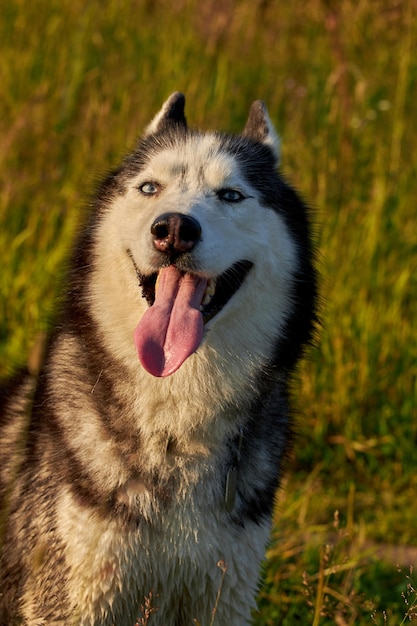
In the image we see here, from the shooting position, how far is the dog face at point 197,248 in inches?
104

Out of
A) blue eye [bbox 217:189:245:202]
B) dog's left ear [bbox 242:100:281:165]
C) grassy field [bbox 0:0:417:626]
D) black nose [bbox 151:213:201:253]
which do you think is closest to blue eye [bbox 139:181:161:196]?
blue eye [bbox 217:189:245:202]

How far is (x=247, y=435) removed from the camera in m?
2.92

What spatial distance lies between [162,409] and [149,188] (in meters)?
0.70

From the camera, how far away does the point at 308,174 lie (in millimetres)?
5941

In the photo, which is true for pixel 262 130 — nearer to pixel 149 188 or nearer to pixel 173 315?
pixel 149 188

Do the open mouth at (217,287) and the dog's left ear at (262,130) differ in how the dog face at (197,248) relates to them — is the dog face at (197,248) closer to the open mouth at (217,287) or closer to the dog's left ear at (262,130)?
the open mouth at (217,287)

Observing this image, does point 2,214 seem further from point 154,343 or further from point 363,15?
point 363,15

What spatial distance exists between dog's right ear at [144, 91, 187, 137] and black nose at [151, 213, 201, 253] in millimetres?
811

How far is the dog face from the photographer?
265 cm

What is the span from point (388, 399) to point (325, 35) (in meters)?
3.43

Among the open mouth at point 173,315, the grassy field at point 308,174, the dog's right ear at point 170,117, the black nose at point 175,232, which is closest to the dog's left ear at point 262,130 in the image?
the dog's right ear at point 170,117

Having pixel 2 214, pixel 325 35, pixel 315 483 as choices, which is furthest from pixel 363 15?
pixel 315 483

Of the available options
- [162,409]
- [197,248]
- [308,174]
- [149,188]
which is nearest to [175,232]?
[197,248]

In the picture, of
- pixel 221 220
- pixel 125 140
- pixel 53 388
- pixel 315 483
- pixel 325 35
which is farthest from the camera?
pixel 325 35
